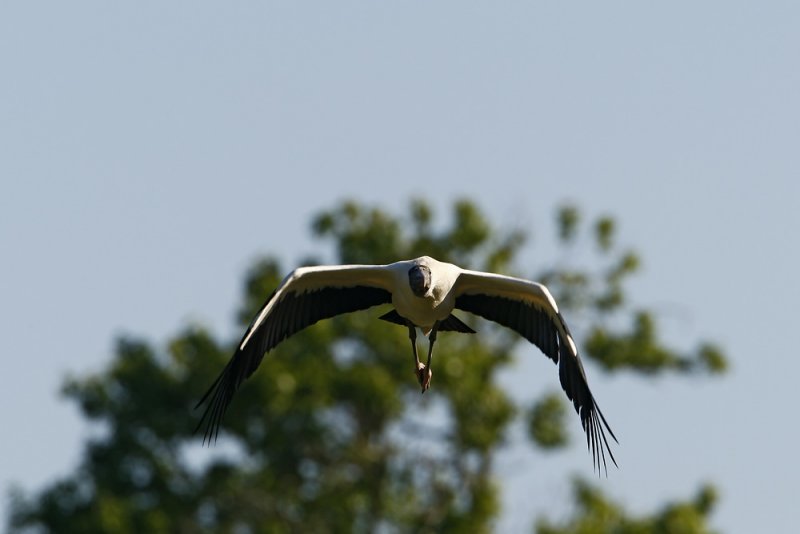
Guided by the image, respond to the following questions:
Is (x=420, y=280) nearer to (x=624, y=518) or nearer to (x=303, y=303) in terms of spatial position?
(x=303, y=303)

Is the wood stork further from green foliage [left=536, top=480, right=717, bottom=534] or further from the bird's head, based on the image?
green foliage [left=536, top=480, right=717, bottom=534]

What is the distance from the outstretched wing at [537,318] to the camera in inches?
553

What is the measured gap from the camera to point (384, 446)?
33656 mm

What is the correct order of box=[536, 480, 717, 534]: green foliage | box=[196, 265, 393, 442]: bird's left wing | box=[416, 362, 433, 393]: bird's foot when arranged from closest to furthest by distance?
box=[196, 265, 393, 442]: bird's left wing
box=[416, 362, 433, 393]: bird's foot
box=[536, 480, 717, 534]: green foliage

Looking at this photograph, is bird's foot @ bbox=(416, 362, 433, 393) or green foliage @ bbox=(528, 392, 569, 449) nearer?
bird's foot @ bbox=(416, 362, 433, 393)

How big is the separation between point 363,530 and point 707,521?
6.22 meters

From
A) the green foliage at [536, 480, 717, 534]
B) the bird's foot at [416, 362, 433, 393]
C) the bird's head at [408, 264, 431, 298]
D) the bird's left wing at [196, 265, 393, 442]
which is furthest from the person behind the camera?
the green foliage at [536, 480, 717, 534]

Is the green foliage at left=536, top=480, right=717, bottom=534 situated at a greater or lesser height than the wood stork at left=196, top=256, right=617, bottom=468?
lesser

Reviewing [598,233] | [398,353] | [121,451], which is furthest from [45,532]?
[598,233]

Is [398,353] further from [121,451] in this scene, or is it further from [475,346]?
[121,451]

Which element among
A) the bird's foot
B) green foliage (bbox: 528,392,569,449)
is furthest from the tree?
the bird's foot

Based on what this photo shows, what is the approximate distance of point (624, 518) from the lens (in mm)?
31969

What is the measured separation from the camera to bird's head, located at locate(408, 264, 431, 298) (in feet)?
45.0

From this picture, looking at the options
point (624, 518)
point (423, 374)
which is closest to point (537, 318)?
point (423, 374)
